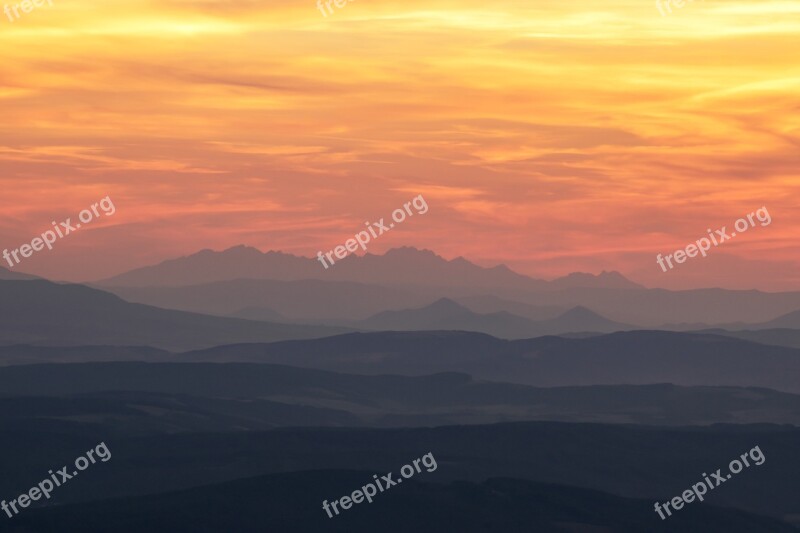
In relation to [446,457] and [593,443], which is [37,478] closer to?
[446,457]
